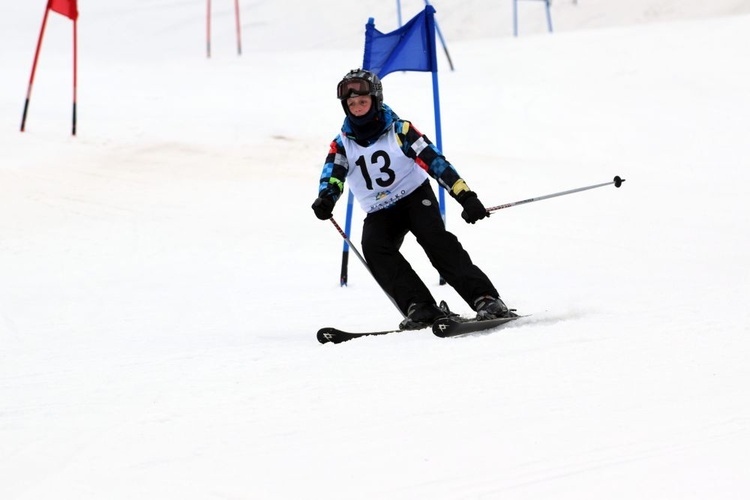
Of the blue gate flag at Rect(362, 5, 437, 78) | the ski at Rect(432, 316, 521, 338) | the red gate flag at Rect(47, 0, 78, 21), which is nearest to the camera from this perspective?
the ski at Rect(432, 316, 521, 338)

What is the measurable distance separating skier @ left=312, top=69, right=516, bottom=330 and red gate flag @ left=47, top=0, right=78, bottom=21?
7.48m

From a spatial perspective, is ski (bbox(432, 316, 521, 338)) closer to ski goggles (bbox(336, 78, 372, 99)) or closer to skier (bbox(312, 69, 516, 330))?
skier (bbox(312, 69, 516, 330))

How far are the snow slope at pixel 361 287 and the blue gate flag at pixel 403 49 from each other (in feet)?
5.21

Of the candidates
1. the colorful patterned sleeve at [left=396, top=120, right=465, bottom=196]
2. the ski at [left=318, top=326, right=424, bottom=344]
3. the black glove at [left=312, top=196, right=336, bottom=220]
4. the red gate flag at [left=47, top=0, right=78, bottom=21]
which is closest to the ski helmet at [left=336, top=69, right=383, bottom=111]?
the colorful patterned sleeve at [left=396, top=120, right=465, bottom=196]

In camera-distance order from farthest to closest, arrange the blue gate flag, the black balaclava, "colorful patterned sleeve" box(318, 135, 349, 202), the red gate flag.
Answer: the red gate flag → the blue gate flag → "colorful patterned sleeve" box(318, 135, 349, 202) → the black balaclava

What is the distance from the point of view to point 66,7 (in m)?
11.4

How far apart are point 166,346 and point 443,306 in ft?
4.91

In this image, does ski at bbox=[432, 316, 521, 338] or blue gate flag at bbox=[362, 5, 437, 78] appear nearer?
ski at bbox=[432, 316, 521, 338]

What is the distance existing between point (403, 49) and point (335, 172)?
2245 millimetres

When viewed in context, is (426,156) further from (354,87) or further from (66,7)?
(66,7)

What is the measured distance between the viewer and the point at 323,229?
9148 mm

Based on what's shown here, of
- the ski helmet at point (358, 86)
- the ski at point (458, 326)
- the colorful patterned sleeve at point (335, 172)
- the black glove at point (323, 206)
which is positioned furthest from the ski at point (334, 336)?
the ski helmet at point (358, 86)

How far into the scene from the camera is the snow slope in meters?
2.91

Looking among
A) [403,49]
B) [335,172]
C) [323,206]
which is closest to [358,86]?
[335,172]
